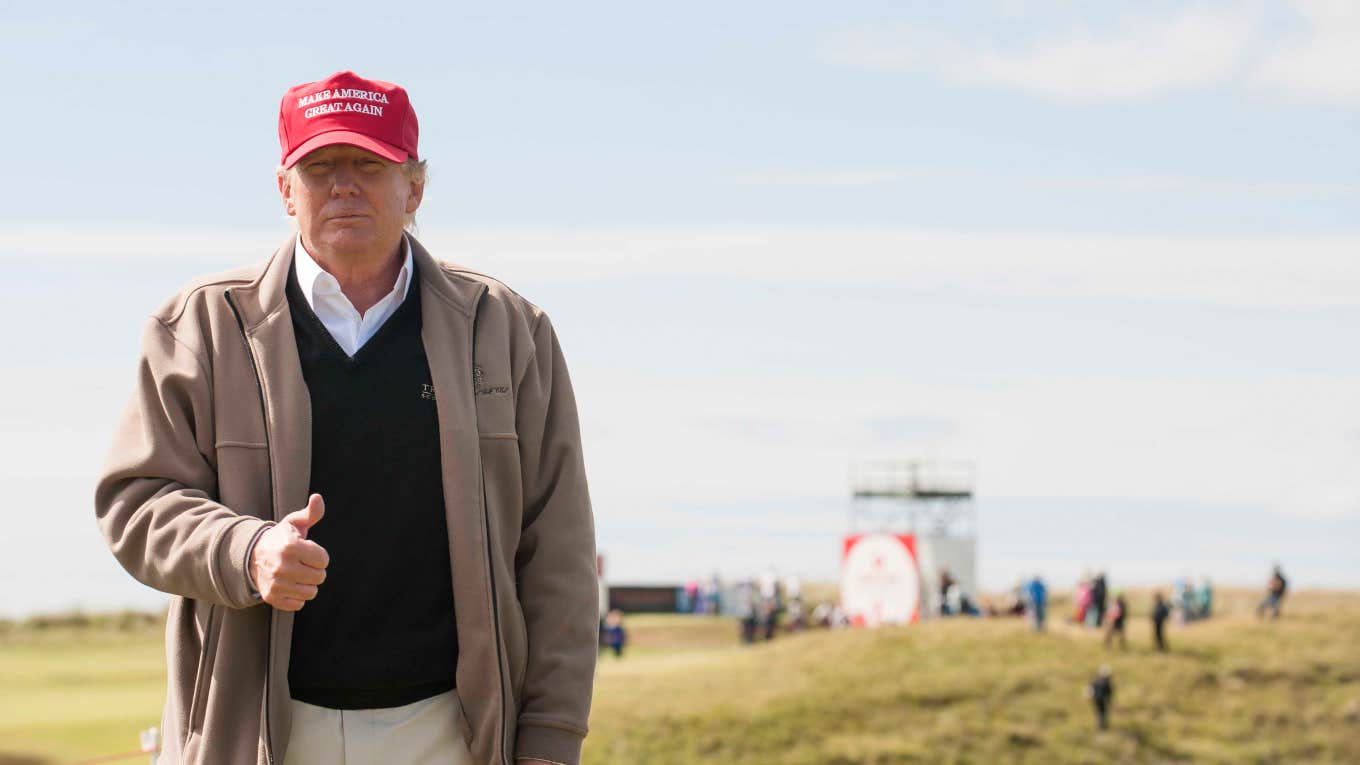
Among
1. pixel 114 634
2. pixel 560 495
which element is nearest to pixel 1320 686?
pixel 114 634

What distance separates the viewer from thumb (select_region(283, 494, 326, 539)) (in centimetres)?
363

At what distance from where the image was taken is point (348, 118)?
13.5ft

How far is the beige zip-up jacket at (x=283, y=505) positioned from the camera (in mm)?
3969

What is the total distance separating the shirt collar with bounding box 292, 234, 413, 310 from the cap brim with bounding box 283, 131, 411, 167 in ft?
0.81

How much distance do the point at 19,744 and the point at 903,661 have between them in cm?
2325

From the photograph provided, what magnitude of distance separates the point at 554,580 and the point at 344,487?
613 mm

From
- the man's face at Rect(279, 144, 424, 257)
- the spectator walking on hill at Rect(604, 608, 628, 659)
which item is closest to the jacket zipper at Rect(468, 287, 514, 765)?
the man's face at Rect(279, 144, 424, 257)

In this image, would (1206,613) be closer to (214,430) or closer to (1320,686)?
(1320,686)

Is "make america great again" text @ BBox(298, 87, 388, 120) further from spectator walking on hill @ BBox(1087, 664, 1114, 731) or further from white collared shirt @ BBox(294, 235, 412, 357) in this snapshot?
spectator walking on hill @ BBox(1087, 664, 1114, 731)

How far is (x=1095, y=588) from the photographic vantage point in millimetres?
50125

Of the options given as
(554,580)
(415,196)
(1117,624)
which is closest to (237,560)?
(554,580)

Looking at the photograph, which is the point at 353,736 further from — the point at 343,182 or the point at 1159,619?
the point at 1159,619

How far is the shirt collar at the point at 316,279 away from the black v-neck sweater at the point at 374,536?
0.06 m

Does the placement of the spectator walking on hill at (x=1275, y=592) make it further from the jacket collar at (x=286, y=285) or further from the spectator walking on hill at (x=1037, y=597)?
the jacket collar at (x=286, y=285)
